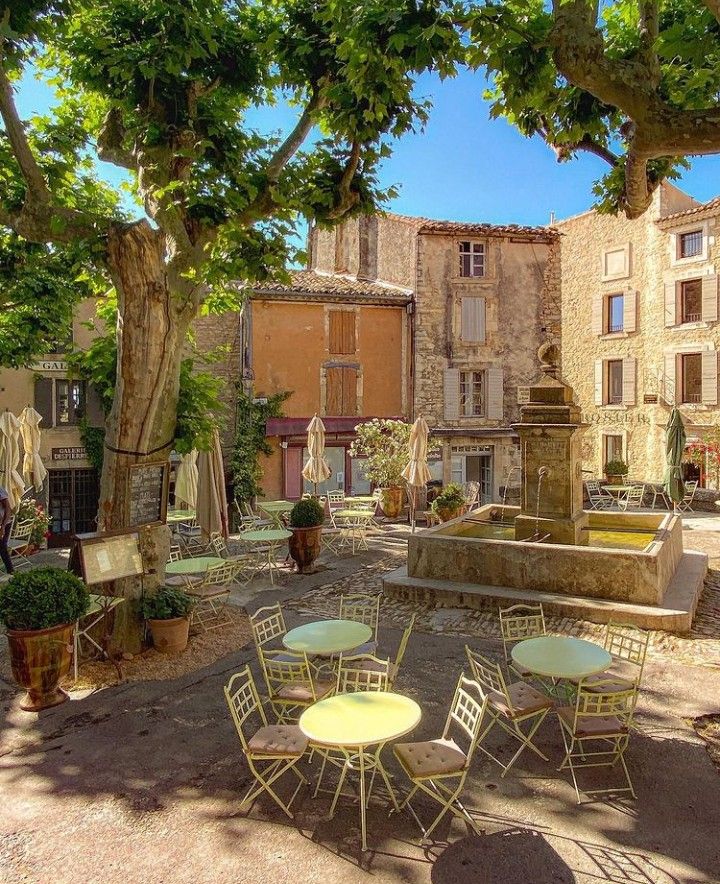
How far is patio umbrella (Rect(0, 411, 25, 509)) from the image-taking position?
10.9 meters

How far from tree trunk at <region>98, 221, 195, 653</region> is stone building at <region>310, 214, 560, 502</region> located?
1473cm

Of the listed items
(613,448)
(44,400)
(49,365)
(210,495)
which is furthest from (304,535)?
(613,448)

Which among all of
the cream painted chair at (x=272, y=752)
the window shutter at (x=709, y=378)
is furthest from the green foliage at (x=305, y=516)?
the window shutter at (x=709, y=378)

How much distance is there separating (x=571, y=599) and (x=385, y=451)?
372 inches

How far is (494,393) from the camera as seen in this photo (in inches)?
875

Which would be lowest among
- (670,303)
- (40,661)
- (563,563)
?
(40,661)

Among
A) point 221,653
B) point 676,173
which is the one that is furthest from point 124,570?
point 676,173

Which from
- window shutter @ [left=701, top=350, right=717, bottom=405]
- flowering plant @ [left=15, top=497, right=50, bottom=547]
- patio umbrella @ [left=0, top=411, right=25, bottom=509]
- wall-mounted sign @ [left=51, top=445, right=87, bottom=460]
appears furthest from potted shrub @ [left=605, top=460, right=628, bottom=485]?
patio umbrella @ [left=0, top=411, right=25, bottom=509]

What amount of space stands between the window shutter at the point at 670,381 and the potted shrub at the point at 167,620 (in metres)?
22.4

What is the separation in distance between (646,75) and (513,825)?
5793mm

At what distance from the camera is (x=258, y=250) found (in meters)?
7.02

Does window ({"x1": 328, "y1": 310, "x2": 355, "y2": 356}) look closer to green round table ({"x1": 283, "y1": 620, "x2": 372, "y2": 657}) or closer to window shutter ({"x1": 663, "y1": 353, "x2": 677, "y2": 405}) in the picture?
window shutter ({"x1": 663, "y1": 353, "x2": 677, "y2": 405})

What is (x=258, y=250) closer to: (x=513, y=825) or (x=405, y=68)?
(x=405, y=68)

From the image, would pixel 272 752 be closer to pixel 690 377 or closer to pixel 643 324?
pixel 690 377
